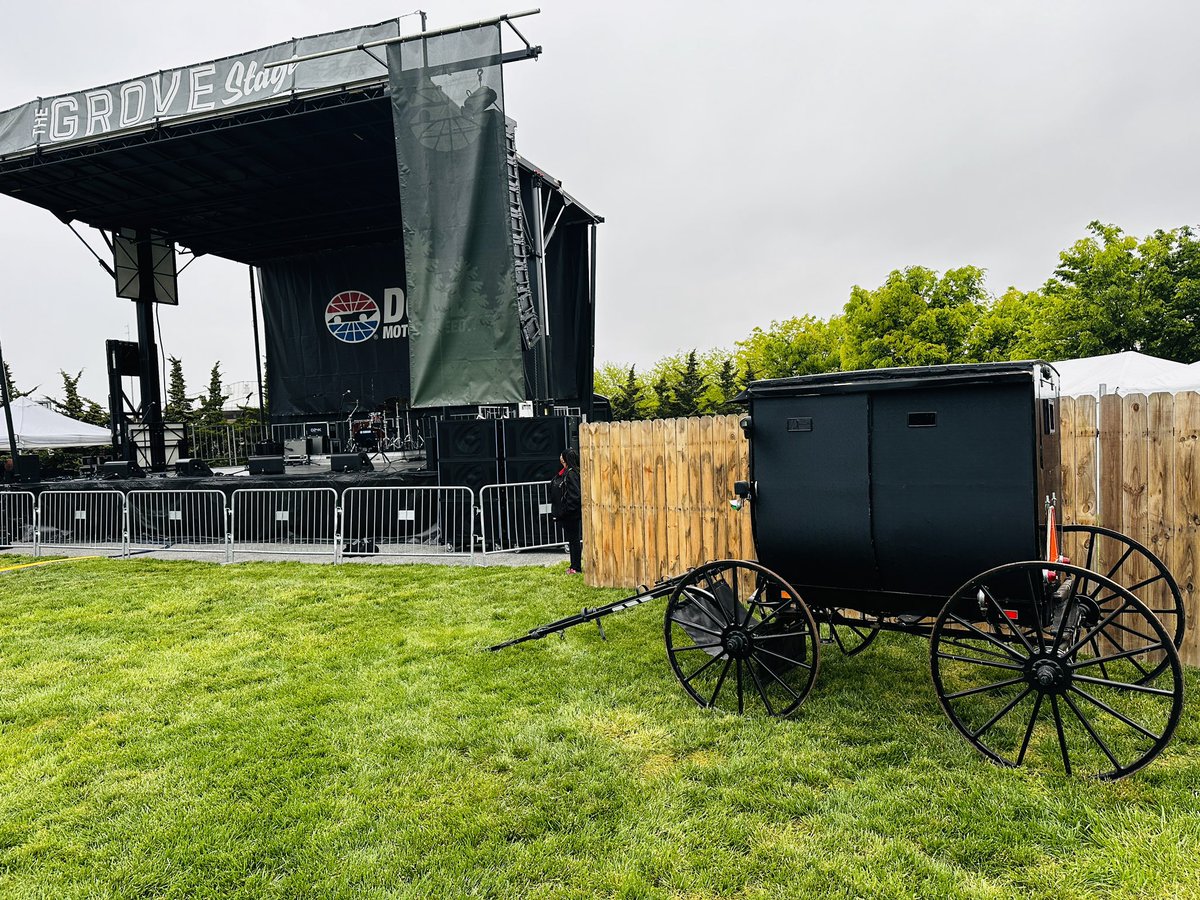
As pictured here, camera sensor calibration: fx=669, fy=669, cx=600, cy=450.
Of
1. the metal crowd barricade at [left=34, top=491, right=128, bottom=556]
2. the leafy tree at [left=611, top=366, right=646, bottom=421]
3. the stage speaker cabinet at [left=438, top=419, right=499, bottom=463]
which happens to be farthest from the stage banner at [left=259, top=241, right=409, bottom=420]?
the leafy tree at [left=611, top=366, right=646, bottom=421]

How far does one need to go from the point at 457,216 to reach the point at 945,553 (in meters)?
9.76

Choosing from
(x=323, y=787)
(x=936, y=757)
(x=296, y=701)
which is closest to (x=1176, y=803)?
(x=936, y=757)

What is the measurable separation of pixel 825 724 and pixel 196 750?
346cm

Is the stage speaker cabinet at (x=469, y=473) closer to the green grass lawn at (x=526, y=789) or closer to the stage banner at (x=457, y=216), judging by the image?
the stage banner at (x=457, y=216)

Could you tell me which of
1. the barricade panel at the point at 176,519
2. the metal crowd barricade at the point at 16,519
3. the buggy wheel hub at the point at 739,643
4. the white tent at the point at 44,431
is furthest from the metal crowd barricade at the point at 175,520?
the white tent at the point at 44,431

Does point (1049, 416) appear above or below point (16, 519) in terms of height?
above

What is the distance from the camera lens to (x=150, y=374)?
17422 mm

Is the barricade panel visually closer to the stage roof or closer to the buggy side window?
the stage roof

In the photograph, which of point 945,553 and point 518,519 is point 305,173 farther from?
point 945,553

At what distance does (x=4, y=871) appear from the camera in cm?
267

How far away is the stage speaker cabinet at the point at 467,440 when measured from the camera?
414 inches

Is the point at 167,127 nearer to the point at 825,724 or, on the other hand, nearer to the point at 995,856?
the point at 825,724

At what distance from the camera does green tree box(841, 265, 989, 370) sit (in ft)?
105

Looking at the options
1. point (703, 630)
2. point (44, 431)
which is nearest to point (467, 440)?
Result: point (703, 630)
